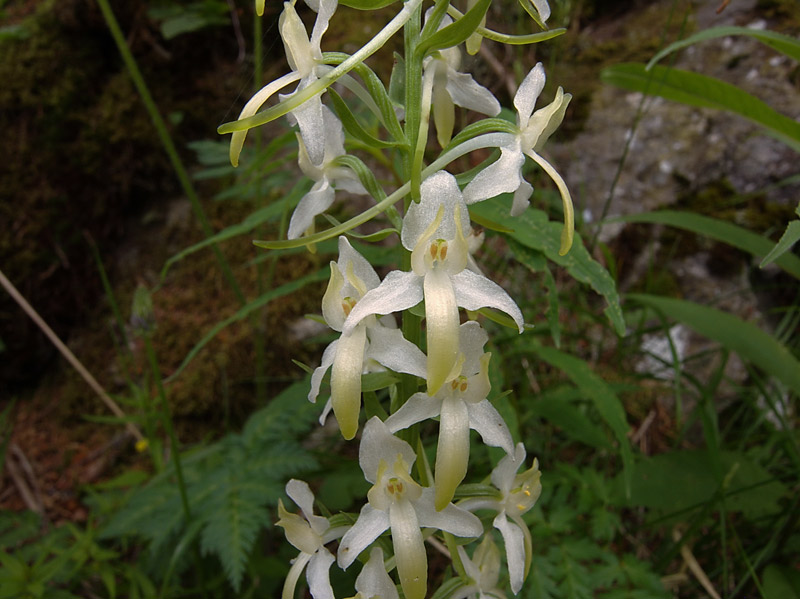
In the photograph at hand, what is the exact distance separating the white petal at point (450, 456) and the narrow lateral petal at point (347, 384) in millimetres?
105

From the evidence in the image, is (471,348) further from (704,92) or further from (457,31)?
(704,92)

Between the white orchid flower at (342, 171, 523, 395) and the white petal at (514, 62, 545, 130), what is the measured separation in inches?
5.4

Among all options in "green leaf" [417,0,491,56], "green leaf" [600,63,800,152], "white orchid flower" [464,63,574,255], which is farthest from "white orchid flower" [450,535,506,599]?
"green leaf" [600,63,800,152]

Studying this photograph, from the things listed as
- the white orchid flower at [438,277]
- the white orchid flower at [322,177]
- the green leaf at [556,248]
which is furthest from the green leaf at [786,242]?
the white orchid flower at [322,177]

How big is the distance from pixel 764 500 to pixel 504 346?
775mm

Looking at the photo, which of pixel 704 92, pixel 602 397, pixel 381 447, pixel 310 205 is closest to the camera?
pixel 381 447

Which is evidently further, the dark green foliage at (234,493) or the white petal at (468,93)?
the dark green foliage at (234,493)

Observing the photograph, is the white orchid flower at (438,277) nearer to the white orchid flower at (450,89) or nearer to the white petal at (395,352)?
the white petal at (395,352)

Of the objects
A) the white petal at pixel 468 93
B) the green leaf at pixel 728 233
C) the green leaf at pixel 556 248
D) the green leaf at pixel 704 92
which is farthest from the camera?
the green leaf at pixel 728 233

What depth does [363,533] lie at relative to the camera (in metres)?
0.73

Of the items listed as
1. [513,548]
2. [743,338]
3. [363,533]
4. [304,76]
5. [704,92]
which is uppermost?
[304,76]

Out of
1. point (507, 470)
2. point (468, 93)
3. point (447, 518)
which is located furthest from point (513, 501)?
point (468, 93)

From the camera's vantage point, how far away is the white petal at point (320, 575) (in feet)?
2.58

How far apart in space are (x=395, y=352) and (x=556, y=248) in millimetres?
446
